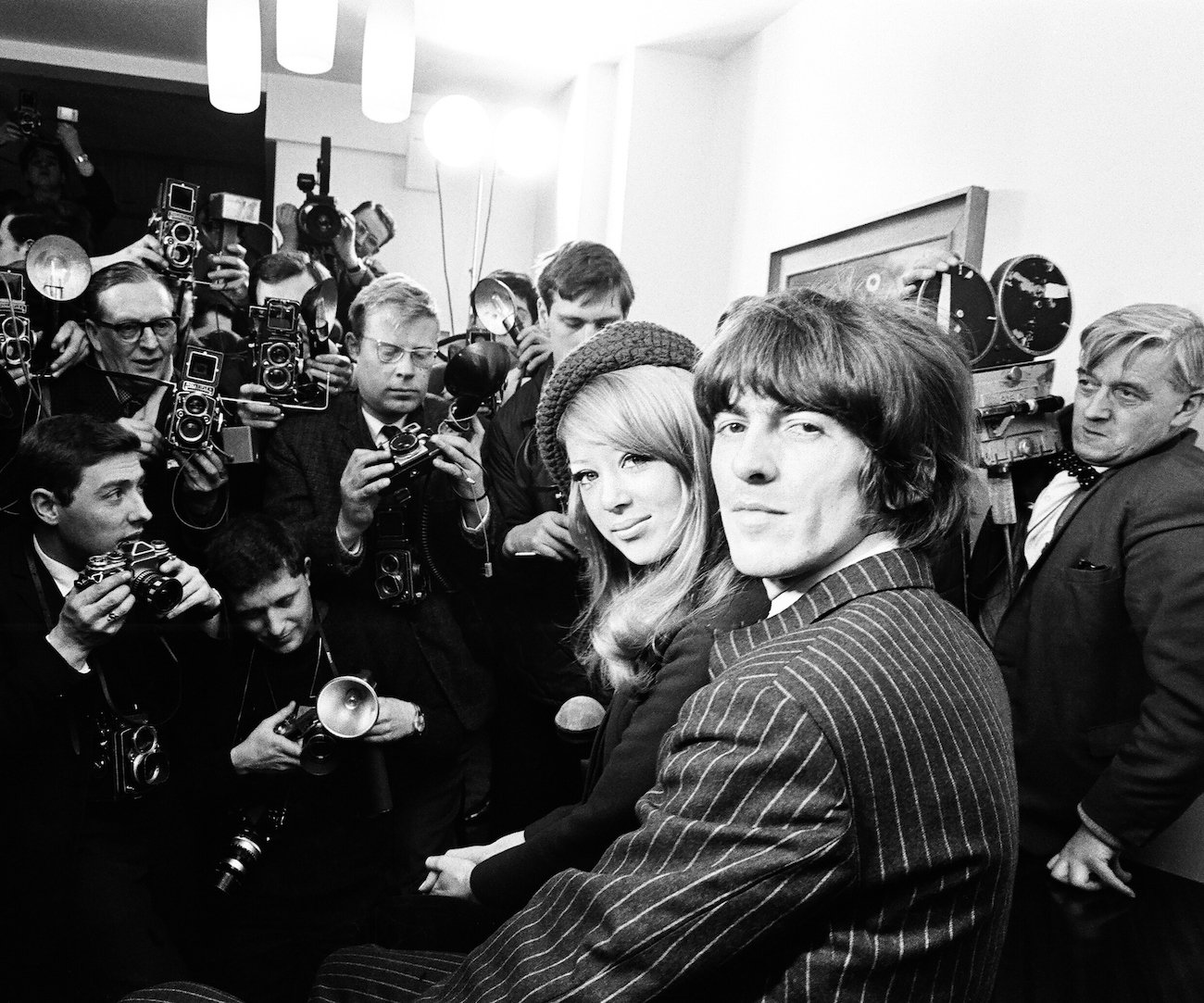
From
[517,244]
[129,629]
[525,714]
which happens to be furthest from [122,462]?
[517,244]

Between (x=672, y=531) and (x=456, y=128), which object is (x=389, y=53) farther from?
(x=672, y=531)

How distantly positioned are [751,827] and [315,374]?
7.15 feet

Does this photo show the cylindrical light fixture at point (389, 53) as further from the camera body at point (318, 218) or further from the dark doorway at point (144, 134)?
the dark doorway at point (144, 134)

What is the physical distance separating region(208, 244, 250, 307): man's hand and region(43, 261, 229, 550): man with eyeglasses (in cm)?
40

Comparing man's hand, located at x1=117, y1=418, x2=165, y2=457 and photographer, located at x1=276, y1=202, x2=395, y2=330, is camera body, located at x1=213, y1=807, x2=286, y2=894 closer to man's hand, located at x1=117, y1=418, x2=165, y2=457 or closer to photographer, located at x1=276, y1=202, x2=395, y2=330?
man's hand, located at x1=117, y1=418, x2=165, y2=457

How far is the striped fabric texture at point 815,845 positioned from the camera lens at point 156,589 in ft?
4.84

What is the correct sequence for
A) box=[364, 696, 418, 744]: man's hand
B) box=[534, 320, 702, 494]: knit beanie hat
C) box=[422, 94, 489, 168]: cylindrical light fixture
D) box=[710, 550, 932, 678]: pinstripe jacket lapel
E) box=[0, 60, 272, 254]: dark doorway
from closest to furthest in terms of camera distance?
box=[710, 550, 932, 678]: pinstripe jacket lapel
box=[534, 320, 702, 494]: knit beanie hat
box=[364, 696, 418, 744]: man's hand
box=[422, 94, 489, 168]: cylindrical light fixture
box=[0, 60, 272, 254]: dark doorway

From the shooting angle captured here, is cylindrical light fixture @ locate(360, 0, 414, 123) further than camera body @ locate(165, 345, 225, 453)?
Yes

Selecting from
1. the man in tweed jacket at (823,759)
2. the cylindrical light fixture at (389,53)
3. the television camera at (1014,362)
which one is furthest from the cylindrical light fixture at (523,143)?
the man in tweed jacket at (823,759)

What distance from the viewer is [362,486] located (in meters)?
2.37

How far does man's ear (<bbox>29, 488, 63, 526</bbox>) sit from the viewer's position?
220 centimetres

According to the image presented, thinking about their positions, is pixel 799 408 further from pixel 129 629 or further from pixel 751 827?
pixel 129 629

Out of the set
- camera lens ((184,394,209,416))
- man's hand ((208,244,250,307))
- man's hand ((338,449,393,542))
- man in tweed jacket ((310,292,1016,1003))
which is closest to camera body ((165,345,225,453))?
camera lens ((184,394,209,416))

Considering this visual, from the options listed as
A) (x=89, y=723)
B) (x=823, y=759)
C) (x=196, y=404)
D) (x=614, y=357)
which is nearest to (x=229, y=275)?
(x=196, y=404)
